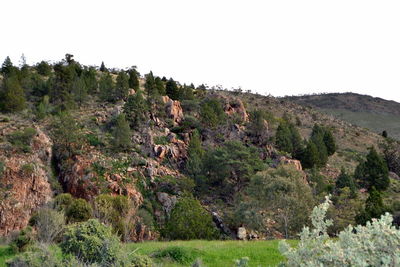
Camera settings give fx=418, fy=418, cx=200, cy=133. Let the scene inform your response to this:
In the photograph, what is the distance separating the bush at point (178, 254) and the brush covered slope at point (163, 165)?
953cm

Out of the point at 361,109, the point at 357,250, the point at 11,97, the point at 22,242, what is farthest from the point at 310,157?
the point at 361,109

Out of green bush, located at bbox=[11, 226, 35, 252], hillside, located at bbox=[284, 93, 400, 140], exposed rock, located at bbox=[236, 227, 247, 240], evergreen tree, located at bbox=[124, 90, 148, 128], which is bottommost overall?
exposed rock, located at bbox=[236, 227, 247, 240]

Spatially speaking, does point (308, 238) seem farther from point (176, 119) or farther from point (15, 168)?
point (176, 119)

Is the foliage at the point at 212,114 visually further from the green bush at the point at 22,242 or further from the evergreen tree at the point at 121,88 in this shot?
the green bush at the point at 22,242

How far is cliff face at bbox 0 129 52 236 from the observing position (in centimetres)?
3488

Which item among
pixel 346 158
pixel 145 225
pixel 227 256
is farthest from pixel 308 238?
pixel 346 158

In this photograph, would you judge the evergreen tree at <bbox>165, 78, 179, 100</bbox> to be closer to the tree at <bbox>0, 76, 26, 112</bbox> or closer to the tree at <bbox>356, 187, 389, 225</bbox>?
the tree at <bbox>0, 76, 26, 112</bbox>

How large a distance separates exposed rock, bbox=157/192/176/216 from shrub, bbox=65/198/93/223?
1473cm

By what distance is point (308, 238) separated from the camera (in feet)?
16.1

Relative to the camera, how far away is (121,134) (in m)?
45.4

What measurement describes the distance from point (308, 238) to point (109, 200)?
26351mm

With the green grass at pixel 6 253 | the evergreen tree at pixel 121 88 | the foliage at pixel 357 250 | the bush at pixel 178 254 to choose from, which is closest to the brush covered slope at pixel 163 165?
the evergreen tree at pixel 121 88

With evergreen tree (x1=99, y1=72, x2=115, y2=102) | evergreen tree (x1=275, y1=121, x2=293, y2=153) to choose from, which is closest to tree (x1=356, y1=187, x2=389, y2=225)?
evergreen tree (x1=275, y1=121, x2=293, y2=153)

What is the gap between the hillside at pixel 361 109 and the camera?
133625mm
